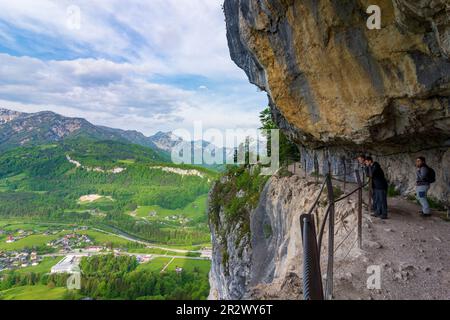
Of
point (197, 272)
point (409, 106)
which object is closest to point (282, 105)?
point (409, 106)

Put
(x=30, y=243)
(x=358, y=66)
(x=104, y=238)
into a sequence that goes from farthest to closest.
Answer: (x=104, y=238) → (x=30, y=243) → (x=358, y=66)

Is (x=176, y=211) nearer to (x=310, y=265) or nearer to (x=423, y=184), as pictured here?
(x=423, y=184)

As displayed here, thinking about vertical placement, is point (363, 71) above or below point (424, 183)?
above

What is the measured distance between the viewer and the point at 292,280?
6.59 meters

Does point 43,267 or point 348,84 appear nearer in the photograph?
point 348,84

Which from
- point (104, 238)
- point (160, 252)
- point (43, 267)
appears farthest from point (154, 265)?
point (104, 238)

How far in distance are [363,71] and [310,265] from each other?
10443 mm

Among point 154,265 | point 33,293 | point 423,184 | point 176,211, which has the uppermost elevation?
point 423,184

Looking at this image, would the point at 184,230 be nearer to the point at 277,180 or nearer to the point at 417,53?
the point at 277,180

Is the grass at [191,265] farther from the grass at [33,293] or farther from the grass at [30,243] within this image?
the grass at [30,243]

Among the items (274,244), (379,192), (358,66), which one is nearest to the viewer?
(379,192)

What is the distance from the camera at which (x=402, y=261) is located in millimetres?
7055
